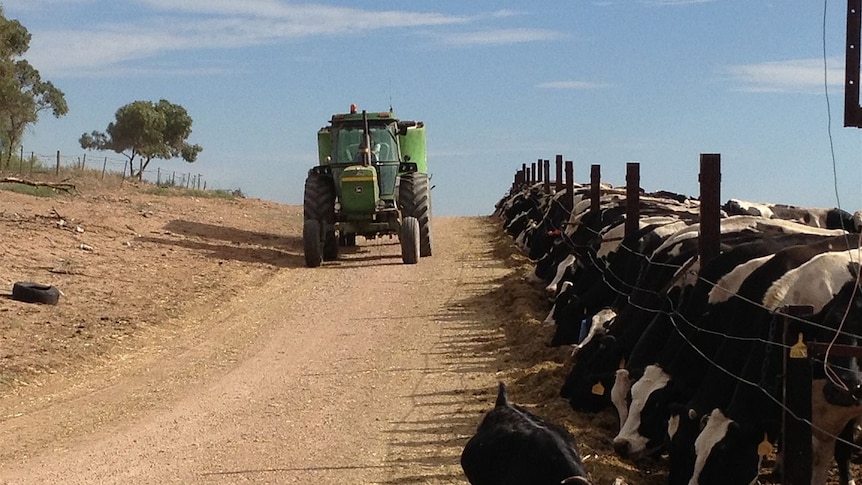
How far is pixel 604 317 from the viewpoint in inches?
491

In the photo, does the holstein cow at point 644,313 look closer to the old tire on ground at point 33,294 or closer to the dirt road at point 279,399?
the dirt road at point 279,399

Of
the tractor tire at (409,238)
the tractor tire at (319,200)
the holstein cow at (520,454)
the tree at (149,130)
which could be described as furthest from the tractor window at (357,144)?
the tree at (149,130)

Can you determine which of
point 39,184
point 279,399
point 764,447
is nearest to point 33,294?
point 279,399

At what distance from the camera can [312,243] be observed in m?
21.9

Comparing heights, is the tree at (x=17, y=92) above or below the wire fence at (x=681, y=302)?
above

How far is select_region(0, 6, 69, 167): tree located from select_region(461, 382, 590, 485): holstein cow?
36.1m

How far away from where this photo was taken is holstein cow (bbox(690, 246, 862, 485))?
731cm

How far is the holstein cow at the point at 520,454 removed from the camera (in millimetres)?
6527

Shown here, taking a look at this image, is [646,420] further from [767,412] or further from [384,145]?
[384,145]

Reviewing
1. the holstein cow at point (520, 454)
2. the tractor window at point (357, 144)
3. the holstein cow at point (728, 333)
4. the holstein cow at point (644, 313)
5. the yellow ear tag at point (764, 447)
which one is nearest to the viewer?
the holstein cow at point (520, 454)

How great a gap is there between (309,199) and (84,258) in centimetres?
496

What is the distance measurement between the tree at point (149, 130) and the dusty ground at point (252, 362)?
133 ft

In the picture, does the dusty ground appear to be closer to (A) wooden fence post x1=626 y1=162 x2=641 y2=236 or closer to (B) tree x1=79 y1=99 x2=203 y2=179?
(A) wooden fence post x1=626 y1=162 x2=641 y2=236

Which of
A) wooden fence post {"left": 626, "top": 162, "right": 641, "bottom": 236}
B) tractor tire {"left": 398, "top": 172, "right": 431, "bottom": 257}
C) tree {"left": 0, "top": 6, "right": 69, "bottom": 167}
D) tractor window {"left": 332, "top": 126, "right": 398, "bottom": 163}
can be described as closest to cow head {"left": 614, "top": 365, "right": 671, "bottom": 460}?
wooden fence post {"left": 626, "top": 162, "right": 641, "bottom": 236}
